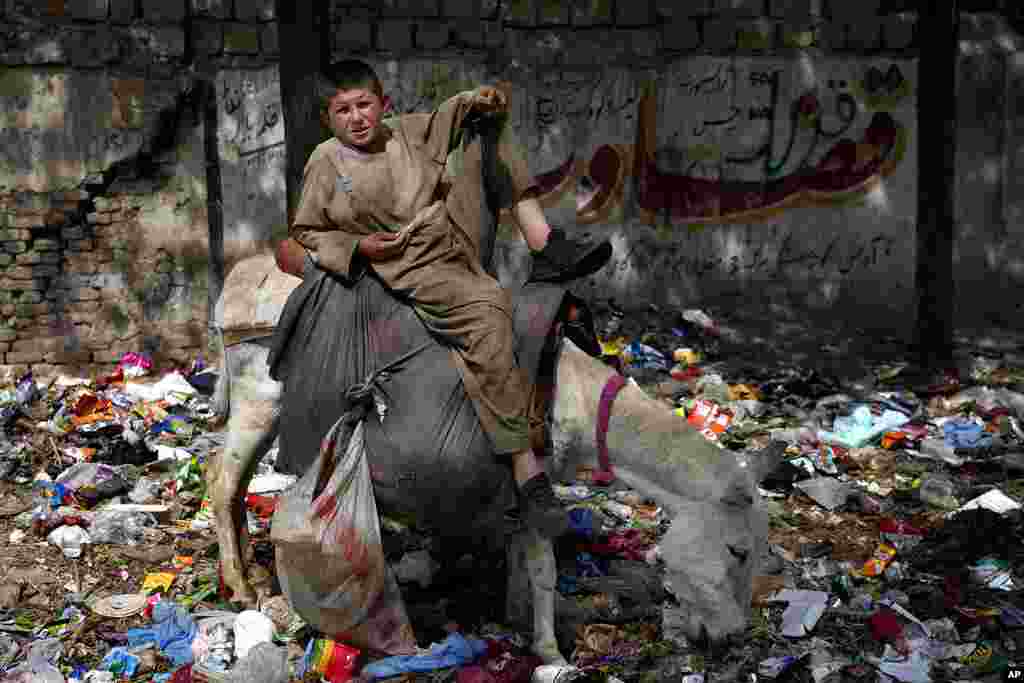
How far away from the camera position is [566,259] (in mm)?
4133

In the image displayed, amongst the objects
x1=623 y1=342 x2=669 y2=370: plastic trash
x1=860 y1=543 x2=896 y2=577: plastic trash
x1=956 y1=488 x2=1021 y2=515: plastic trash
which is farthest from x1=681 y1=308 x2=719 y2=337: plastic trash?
x1=860 y1=543 x2=896 y2=577: plastic trash

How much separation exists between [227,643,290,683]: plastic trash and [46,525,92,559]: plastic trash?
1.71 meters

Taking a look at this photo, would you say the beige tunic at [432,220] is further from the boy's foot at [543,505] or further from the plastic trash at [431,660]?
the plastic trash at [431,660]

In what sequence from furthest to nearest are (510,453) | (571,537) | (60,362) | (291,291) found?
(60,362) → (571,537) → (291,291) → (510,453)

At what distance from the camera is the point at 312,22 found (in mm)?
7066

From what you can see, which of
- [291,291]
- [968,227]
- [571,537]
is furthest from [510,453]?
[968,227]

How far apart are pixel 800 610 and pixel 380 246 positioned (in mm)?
2320

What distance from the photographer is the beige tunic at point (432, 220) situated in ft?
13.5

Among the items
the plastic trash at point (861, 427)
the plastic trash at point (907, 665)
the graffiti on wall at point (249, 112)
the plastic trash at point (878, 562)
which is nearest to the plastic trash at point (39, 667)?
the plastic trash at point (907, 665)

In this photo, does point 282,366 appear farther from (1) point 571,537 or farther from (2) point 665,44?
(2) point 665,44

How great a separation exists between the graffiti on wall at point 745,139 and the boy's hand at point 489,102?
19.6 ft

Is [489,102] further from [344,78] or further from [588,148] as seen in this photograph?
[588,148]

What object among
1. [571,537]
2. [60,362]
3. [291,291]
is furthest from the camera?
[60,362]

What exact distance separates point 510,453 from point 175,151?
626 centimetres
